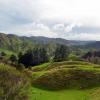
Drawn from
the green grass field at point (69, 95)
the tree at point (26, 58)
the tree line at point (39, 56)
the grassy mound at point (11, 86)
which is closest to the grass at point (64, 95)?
the green grass field at point (69, 95)

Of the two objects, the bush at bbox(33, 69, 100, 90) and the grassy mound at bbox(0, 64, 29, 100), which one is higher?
the grassy mound at bbox(0, 64, 29, 100)

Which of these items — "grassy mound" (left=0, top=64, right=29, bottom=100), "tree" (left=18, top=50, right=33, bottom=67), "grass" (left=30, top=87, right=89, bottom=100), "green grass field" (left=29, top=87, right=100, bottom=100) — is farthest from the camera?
"tree" (left=18, top=50, right=33, bottom=67)

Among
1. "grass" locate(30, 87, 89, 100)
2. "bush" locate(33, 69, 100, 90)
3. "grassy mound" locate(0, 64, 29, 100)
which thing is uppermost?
"grassy mound" locate(0, 64, 29, 100)

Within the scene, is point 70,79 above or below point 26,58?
below

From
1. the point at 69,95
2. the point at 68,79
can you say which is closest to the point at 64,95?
the point at 69,95

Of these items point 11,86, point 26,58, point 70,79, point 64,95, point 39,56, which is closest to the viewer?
point 11,86

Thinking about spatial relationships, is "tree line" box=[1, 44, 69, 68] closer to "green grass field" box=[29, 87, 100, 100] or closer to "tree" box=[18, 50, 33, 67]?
"tree" box=[18, 50, 33, 67]

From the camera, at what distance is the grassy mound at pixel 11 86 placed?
3659 cm

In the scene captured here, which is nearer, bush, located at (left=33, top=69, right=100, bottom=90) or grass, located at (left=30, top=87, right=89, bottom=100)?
grass, located at (left=30, top=87, right=89, bottom=100)

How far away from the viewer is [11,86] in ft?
122

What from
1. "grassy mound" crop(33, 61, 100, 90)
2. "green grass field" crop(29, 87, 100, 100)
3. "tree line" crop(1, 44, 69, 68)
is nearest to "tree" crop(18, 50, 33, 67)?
"tree line" crop(1, 44, 69, 68)

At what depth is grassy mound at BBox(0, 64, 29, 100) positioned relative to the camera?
3659 cm

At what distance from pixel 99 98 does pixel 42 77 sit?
1193 inches

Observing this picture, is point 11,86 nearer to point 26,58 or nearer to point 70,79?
point 70,79
